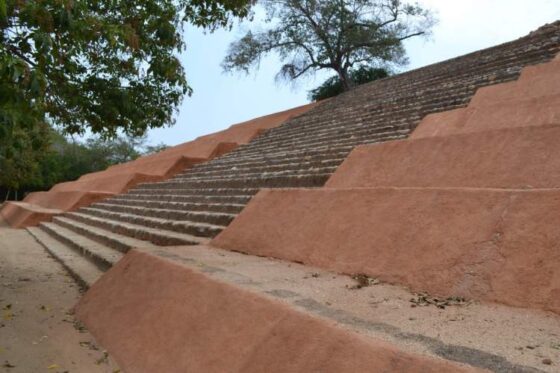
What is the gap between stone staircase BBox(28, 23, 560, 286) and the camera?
19.6 feet

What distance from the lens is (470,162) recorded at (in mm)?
3492

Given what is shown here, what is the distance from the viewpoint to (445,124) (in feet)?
17.4

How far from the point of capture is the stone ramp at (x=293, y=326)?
Result: 5.23 ft

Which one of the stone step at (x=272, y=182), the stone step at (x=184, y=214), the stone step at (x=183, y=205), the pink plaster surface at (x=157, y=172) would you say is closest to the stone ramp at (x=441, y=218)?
the stone step at (x=272, y=182)

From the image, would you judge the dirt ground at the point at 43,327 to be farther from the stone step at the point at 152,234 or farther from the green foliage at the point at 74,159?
the green foliage at the point at 74,159

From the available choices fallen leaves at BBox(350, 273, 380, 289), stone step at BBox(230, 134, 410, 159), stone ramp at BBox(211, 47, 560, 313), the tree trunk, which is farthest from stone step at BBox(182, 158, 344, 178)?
the tree trunk

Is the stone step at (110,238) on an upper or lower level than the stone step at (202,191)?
lower

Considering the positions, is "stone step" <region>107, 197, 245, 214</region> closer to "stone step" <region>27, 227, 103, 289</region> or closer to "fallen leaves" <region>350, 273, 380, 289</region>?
"stone step" <region>27, 227, 103, 289</region>

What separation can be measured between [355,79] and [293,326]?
18411 mm

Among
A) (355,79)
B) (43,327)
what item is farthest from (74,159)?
(43,327)

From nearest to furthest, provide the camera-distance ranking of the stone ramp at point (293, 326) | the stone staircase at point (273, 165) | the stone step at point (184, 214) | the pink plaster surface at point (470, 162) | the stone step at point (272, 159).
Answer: the stone ramp at point (293, 326)
the pink plaster surface at point (470, 162)
the stone step at point (184, 214)
the stone staircase at point (273, 165)
the stone step at point (272, 159)

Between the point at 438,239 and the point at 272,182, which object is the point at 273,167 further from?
the point at 438,239

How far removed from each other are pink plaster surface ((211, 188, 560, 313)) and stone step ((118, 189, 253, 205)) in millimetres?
2376

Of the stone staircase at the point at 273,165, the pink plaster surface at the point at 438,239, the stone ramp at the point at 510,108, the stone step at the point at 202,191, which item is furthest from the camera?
the stone step at the point at 202,191
